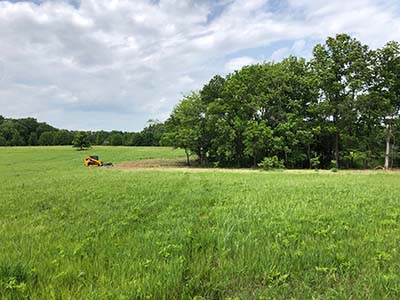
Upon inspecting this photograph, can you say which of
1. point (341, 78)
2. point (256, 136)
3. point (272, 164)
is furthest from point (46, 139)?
point (341, 78)

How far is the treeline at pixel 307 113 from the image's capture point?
26.1 meters

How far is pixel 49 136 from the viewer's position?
86.5 metres

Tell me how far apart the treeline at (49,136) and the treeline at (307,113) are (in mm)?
46534

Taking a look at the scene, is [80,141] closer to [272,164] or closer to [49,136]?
[49,136]

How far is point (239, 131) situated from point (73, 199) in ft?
76.0

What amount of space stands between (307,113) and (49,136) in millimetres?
82725

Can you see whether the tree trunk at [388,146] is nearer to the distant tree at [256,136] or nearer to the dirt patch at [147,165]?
the distant tree at [256,136]

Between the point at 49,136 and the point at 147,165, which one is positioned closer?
the point at 147,165

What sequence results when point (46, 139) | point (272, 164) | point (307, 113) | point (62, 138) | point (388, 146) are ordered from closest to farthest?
1. point (388, 146)
2. point (272, 164)
3. point (307, 113)
4. point (46, 139)
5. point (62, 138)

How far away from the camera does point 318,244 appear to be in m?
4.34

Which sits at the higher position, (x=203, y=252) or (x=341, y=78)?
(x=341, y=78)

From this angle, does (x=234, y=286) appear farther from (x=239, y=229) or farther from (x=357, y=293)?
(x=239, y=229)

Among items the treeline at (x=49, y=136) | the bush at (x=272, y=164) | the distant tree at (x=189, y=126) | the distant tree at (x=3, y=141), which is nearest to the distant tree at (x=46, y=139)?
the treeline at (x=49, y=136)

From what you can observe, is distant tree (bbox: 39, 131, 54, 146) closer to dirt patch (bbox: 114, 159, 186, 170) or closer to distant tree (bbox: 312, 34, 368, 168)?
dirt patch (bbox: 114, 159, 186, 170)
